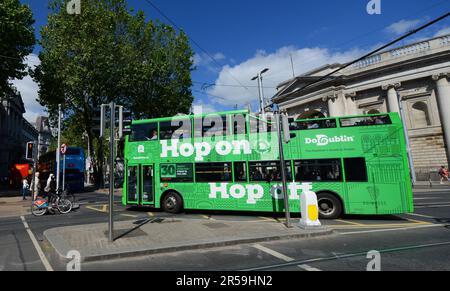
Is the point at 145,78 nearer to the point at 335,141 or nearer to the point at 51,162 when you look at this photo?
the point at 51,162

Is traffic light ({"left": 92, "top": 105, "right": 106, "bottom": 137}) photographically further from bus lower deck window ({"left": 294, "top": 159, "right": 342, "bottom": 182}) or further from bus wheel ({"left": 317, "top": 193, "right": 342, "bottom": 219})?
bus wheel ({"left": 317, "top": 193, "right": 342, "bottom": 219})

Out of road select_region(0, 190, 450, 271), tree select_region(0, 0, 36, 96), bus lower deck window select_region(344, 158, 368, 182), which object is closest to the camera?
road select_region(0, 190, 450, 271)

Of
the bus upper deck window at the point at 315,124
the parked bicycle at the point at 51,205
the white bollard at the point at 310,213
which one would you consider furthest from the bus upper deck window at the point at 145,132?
the white bollard at the point at 310,213

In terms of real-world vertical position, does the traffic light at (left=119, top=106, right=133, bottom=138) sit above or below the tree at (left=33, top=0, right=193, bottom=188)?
below

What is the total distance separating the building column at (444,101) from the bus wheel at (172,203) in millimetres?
28227

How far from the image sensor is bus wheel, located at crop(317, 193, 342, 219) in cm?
998

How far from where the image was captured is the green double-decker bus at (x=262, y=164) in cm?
966

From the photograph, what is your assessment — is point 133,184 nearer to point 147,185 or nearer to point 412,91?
point 147,185

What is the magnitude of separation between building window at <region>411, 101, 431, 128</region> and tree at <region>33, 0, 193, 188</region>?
25.3 m

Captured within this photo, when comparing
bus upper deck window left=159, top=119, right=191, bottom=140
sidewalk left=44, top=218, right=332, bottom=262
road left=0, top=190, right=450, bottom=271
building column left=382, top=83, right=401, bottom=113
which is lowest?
road left=0, top=190, right=450, bottom=271

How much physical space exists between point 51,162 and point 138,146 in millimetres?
19555

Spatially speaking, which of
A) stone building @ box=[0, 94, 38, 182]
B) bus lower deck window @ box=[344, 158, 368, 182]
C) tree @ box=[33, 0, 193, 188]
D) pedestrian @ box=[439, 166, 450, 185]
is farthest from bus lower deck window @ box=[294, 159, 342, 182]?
stone building @ box=[0, 94, 38, 182]

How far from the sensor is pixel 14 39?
21.9 metres
